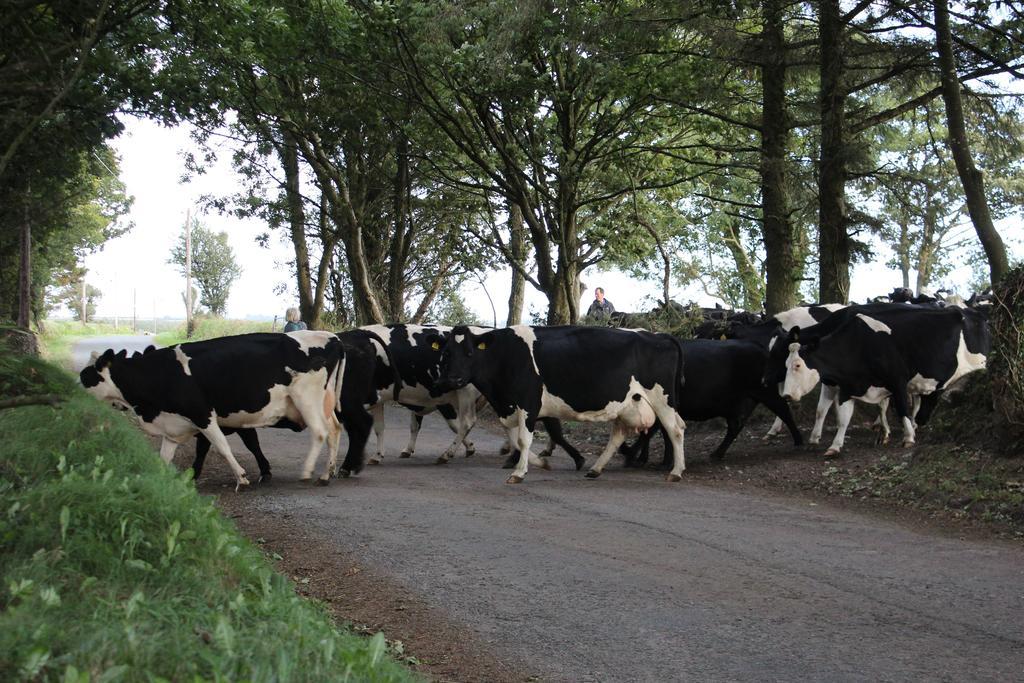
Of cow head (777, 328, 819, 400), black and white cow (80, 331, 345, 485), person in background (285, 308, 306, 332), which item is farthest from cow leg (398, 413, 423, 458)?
cow head (777, 328, 819, 400)

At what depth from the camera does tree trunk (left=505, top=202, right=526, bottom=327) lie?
3216 cm

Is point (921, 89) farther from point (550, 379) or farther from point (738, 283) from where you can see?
point (738, 283)

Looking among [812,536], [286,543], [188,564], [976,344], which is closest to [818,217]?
[976,344]

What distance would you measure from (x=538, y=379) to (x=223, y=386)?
387 centimetres

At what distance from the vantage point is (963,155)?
14.9 meters

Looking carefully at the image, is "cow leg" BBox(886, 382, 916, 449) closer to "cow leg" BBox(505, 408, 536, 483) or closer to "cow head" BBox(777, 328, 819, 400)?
"cow head" BBox(777, 328, 819, 400)

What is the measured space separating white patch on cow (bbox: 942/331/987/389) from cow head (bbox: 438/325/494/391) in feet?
20.8

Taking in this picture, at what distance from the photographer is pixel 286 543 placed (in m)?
8.91

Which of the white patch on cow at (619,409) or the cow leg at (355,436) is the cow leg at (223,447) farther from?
the white patch on cow at (619,409)

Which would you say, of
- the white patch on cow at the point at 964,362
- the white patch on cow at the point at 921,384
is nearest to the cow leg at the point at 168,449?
the white patch on cow at the point at 921,384

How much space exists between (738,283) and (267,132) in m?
28.9

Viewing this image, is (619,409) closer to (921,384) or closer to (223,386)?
(921,384)

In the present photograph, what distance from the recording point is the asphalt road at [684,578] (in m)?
5.92

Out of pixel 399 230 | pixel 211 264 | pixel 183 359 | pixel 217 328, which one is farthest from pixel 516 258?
pixel 211 264
